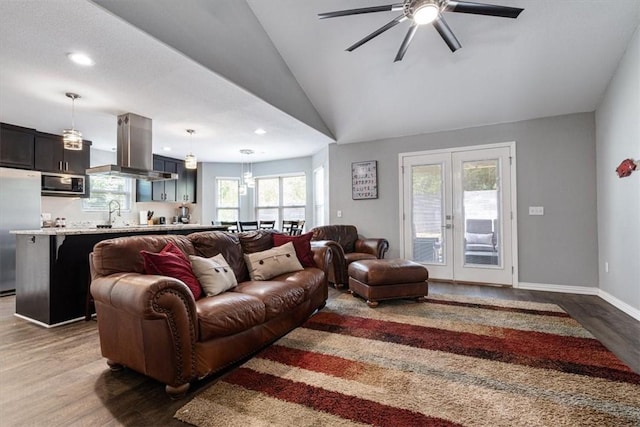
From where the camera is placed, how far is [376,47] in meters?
3.63

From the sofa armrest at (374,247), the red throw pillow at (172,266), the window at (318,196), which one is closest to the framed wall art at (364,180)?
the sofa armrest at (374,247)

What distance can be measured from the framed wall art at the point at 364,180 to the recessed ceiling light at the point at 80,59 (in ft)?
12.8

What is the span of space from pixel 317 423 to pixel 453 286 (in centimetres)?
359

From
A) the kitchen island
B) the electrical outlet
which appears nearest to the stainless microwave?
the kitchen island

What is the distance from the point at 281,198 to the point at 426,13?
5.49 m

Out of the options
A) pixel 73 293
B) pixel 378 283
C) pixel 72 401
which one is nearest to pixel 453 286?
pixel 378 283

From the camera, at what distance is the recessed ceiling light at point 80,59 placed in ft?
8.61

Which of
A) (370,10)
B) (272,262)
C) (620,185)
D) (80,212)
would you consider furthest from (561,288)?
(80,212)

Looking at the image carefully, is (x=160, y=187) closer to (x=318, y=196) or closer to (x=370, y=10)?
(x=318, y=196)

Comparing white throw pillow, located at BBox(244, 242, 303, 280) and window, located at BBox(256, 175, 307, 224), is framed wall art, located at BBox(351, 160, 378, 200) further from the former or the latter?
white throw pillow, located at BBox(244, 242, 303, 280)

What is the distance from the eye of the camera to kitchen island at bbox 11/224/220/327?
9.96ft

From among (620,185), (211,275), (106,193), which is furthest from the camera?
(106,193)

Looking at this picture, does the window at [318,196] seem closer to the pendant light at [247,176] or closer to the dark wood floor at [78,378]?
the pendant light at [247,176]

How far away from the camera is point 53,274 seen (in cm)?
304
